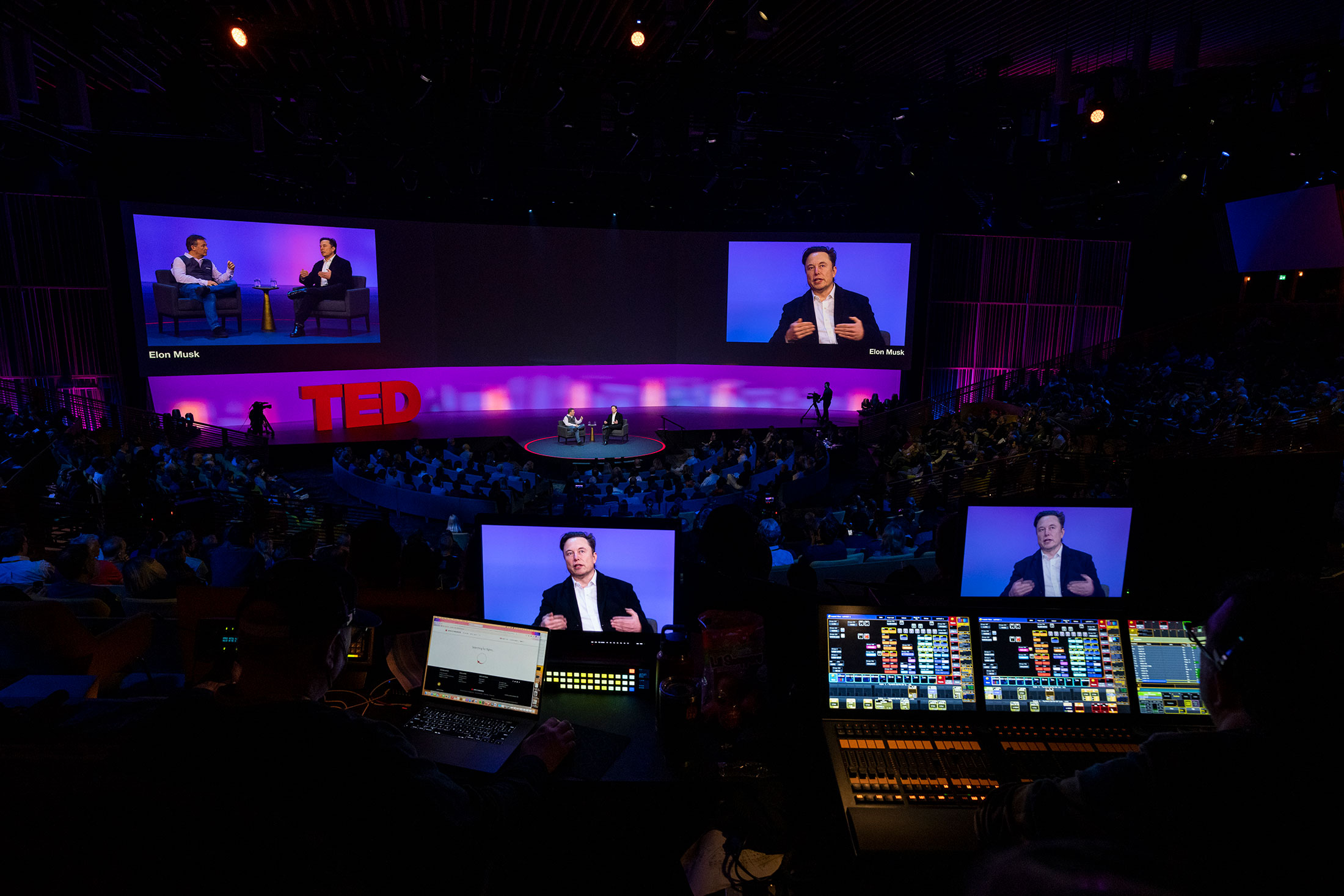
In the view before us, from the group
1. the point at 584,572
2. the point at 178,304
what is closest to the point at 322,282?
the point at 178,304

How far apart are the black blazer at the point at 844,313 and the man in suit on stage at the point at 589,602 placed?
50.1ft

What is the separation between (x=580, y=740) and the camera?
8.14 ft

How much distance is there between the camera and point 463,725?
2.56 metres

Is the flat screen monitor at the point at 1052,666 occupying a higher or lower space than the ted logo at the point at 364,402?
higher

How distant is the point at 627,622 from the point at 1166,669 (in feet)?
6.10

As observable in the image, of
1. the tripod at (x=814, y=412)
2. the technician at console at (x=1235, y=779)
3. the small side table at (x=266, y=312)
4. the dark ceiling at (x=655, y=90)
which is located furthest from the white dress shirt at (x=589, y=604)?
the small side table at (x=266, y=312)

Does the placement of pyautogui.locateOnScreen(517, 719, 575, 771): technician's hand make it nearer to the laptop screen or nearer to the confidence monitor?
the laptop screen

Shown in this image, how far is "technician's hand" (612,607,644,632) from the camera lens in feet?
9.29

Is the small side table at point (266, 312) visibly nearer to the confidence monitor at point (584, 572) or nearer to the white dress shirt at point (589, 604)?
the confidence monitor at point (584, 572)

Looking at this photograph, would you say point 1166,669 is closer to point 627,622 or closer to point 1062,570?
point 1062,570

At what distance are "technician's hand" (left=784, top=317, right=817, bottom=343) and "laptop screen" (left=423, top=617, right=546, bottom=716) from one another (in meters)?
15.6

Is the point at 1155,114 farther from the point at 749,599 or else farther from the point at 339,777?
the point at 339,777

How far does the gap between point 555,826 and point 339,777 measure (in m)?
1.77

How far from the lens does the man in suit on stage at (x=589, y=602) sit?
2818 mm
